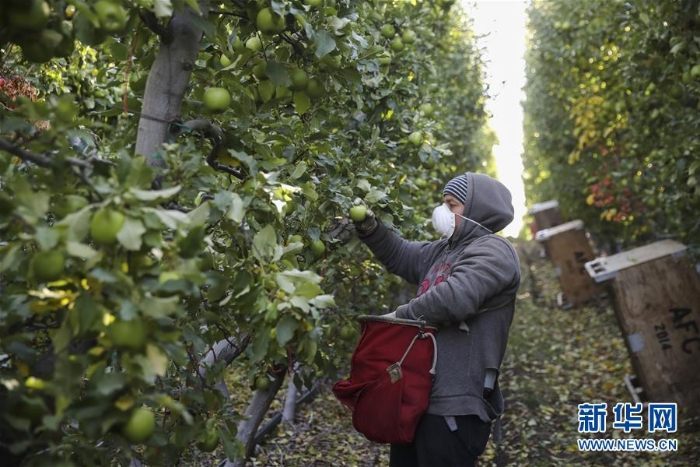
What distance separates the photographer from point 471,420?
2562 millimetres

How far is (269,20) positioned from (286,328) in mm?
857

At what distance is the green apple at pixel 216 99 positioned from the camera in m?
2.04

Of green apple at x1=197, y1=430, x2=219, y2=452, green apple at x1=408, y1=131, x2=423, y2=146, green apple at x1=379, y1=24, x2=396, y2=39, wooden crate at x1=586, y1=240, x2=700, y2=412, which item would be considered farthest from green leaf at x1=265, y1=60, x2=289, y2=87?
wooden crate at x1=586, y1=240, x2=700, y2=412

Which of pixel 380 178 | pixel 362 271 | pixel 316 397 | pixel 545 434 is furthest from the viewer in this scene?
pixel 316 397

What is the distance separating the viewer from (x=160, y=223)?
1.37 meters

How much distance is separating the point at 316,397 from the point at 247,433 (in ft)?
7.85

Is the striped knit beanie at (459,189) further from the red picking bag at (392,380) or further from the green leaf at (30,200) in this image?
the green leaf at (30,200)

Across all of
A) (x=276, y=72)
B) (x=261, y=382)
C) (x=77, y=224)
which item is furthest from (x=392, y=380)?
(x=77, y=224)

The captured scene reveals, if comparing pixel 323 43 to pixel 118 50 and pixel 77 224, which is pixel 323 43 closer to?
pixel 118 50

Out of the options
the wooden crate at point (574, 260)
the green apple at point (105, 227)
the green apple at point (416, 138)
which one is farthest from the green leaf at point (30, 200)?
the wooden crate at point (574, 260)

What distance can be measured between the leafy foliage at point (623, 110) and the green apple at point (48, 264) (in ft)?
11.8

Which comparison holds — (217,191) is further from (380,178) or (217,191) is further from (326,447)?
(326,447)

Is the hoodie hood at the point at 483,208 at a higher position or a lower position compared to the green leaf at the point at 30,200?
higher

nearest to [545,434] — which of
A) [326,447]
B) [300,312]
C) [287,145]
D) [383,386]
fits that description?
[326,447]
